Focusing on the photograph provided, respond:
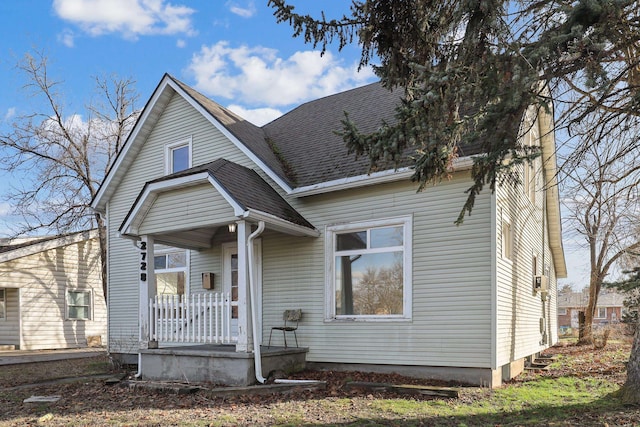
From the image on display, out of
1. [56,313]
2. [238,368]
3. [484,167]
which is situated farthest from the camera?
[56,313]

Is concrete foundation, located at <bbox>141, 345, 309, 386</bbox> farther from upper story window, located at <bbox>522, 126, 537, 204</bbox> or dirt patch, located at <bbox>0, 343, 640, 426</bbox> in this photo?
upper story window, located at <bbox>522, 126, 537, 204</bbox>

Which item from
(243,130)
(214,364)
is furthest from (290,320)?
(243,130)

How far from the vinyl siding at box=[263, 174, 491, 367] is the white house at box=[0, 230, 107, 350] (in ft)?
43.6

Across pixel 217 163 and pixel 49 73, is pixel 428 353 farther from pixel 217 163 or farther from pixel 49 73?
pixel 49 73

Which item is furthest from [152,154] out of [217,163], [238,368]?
[238,368]

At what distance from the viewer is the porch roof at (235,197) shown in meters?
9.09

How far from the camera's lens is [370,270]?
993 cm

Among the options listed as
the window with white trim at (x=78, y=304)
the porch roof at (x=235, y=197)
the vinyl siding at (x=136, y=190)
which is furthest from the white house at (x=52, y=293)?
the porch roof at (x=235, y=197)

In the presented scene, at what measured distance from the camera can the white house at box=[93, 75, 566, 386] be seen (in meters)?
8.84

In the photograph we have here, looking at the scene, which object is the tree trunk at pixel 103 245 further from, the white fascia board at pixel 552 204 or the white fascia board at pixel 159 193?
the white fascia board at pixel 552 204

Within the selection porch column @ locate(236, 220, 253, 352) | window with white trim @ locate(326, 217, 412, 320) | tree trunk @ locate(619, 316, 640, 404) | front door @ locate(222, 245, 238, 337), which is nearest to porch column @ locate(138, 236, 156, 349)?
front door @ locate(222, 245, 238, 337)

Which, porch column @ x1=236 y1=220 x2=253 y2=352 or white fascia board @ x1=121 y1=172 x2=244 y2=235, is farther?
white fascia board @ x1=121 y1=172 x2=244 y2=235

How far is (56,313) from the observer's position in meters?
20.3

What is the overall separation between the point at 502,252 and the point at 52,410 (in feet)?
25.6
